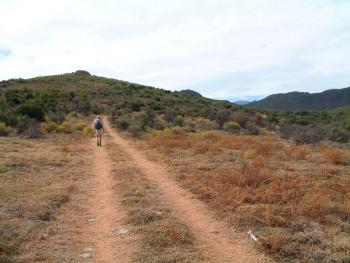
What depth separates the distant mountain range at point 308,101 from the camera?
382 feet

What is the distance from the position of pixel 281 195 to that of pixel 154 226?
3.11m

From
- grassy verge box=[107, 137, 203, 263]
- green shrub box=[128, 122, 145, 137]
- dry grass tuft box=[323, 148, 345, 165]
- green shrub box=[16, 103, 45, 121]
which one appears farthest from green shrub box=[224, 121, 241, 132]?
grassy verge box=[107, 137, 203, 263]

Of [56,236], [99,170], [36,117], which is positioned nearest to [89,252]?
[56,236]

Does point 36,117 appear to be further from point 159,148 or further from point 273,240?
point 273,240

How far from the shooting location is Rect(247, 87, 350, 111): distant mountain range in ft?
382

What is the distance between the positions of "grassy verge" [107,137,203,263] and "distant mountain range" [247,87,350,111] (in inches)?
4224

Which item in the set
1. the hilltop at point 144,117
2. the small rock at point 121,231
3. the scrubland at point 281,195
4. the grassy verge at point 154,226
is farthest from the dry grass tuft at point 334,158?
the small rock at point 121,231

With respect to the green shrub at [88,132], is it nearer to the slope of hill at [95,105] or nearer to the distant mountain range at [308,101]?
the slope of hill at [95,105]

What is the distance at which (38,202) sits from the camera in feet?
30.1

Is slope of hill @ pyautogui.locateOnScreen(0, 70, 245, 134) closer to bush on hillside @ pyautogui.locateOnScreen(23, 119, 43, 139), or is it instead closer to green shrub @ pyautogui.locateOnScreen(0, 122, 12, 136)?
green shrub @ pyautogui.locateOnScreen(0, 122, 12, 136)

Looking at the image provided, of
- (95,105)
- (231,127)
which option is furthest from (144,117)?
(95,105)

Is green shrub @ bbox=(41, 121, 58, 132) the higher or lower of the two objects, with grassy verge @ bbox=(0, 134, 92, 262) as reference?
higher

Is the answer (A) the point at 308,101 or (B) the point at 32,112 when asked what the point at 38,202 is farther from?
(A) the point at 308,101

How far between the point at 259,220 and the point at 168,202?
2.32m
